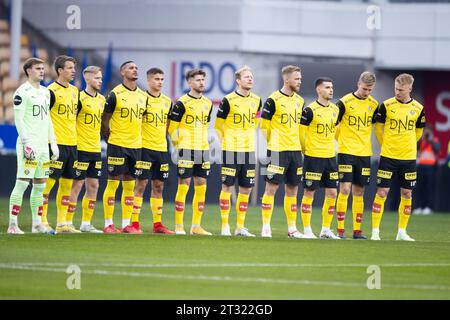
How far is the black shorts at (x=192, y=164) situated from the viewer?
17.1 metres

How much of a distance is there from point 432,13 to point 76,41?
9.73m

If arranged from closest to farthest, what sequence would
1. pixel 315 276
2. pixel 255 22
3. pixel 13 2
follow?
pixel 315 276 < pixel 13 2 < pixel 255 22

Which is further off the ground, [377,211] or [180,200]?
[180,200]

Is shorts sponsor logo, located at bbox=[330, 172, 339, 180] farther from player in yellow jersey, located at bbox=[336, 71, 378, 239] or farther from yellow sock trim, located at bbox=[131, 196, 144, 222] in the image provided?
yellow sock trim, located at bbox=[131, 196, 144, 222]

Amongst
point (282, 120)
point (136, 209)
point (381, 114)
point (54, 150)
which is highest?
point (381, 114)

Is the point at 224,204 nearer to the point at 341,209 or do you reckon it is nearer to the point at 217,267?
the point at 341,209

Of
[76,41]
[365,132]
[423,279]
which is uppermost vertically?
[76,41]

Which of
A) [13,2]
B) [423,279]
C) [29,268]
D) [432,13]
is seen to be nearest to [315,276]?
[423,279]

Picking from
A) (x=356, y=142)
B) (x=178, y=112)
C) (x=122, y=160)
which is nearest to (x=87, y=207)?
(x=122, y=160)

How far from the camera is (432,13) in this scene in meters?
33.2

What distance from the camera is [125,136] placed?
17.2 meters

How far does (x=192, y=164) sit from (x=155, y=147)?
23.7 inches

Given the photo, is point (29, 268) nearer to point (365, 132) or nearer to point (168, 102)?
point (168, 102)

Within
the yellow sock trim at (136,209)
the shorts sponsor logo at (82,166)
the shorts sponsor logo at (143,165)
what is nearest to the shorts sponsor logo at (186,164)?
the shorts sponsor logo at (143,165)
